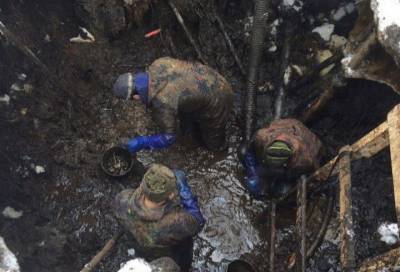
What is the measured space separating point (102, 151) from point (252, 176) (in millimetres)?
2022

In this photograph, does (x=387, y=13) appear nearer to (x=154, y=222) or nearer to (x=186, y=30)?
(x=154, y=222)

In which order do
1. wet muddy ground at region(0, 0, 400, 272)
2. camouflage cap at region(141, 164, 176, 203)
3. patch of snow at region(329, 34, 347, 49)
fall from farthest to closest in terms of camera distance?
patch of snow at region(329, 34, 347, 49), wet muddy ground at region(0, 0, 400, 272), camouflage cap at region(141, 164, 176, 203)

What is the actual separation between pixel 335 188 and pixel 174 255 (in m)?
2.21

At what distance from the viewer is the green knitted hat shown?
168 inches

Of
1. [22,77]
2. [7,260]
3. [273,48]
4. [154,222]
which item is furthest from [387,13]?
[22,77]

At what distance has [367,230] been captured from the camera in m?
4.80

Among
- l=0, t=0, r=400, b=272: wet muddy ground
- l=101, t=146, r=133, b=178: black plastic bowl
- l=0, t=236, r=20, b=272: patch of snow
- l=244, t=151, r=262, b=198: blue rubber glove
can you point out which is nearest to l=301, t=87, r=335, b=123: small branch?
l=0, t=0, r=400, b=272: wet muddy ground

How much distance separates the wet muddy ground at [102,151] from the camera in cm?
487

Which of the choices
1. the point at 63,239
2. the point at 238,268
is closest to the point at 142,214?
the point at 238,268

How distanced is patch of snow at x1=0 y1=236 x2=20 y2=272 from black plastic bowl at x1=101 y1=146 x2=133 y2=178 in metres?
1.55

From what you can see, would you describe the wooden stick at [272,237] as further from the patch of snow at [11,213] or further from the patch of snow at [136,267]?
the patch of snow at [11,213]

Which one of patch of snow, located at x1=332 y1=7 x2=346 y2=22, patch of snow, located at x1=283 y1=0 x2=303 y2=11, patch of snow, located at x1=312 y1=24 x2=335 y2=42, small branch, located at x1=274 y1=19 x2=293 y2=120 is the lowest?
small branch, located at x1=274 y1=19 x2=293 y2=120

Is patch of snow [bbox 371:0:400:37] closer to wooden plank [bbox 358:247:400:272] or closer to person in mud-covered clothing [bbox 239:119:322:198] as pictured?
person in mud-covered clothing [bbox 239:119:322:198]

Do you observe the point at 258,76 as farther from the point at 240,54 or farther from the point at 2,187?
the point at 2,187
